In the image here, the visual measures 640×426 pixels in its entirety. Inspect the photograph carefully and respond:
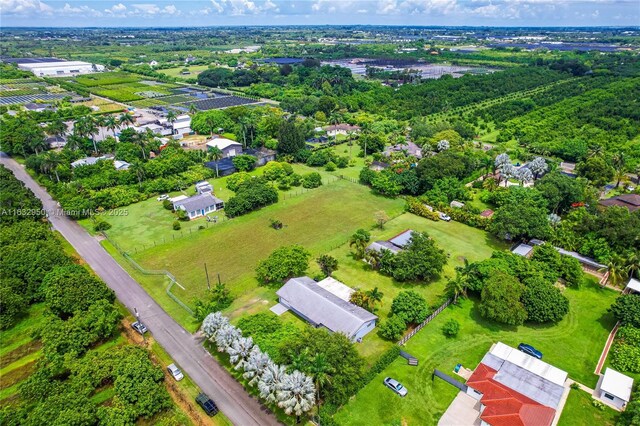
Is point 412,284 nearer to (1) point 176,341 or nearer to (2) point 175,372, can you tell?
(1) point 176,341

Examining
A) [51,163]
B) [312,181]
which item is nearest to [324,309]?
[312,181]

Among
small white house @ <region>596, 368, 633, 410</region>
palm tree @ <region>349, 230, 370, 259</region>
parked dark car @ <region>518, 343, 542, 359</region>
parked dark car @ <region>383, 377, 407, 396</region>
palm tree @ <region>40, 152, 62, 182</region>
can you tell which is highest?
palm tree @ <region>40, 152, 62, 182</region>

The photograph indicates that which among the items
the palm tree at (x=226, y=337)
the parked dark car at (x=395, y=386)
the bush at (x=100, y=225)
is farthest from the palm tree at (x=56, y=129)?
the parked dark car at (x=395, y=386)

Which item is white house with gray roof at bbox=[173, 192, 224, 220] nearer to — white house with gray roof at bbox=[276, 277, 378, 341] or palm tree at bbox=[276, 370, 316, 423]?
white house with gray roof at bbox=[276, 277, 378, 341]

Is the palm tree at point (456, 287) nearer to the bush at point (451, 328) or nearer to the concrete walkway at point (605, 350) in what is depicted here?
the bush at point (451, 328)

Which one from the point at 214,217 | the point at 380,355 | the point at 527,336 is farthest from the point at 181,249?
the point at 527,336

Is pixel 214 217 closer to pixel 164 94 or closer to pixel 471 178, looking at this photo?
pixel 471 178

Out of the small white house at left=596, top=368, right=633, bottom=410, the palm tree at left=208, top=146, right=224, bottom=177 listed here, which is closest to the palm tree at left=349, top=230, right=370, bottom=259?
the small white house at left=596, top=368, right=633, bottom=410
